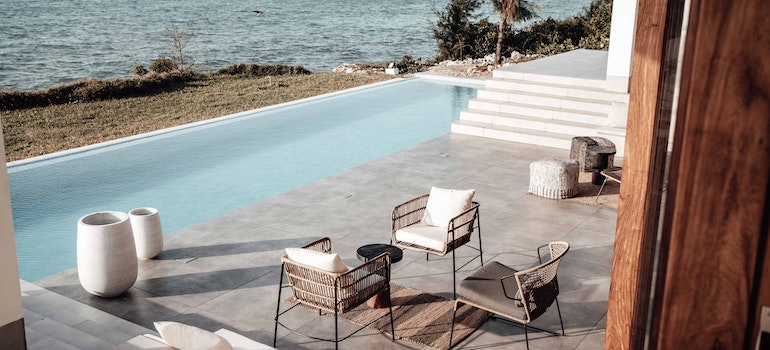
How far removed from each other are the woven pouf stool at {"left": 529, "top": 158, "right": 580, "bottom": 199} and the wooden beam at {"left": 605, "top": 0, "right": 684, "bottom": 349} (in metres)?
5.52

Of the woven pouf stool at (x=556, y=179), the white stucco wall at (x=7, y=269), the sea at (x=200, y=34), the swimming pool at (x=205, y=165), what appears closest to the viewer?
the white stucco wall at (x=7, y=269)

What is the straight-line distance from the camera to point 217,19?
176ft

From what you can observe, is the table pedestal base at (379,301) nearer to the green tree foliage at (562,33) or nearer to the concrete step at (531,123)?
the concrete step at (531,123)

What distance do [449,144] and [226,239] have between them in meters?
5.21

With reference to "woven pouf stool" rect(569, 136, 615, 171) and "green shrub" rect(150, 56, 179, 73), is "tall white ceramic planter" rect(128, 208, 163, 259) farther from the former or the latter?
"green shrub" rect(150, 56, 179, 73)

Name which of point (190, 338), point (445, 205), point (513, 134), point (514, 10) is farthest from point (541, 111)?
point (514, 10)

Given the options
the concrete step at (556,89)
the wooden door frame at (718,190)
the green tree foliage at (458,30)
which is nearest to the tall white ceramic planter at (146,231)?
the wooden door frame at (718,190)

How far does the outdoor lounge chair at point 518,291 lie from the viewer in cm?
488

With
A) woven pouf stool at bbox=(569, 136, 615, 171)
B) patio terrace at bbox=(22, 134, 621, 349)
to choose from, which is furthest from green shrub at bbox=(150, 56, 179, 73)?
woven pouf stool at bbox=(569, 136, 615, 171)

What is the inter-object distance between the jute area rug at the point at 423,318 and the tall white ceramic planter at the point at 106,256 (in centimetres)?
191

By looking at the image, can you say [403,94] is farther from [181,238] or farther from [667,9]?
[667,9]

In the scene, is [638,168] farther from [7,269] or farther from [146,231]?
[146,231]

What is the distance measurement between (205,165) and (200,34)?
38358 mm

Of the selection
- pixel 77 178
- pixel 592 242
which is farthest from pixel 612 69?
pixel 77 178
